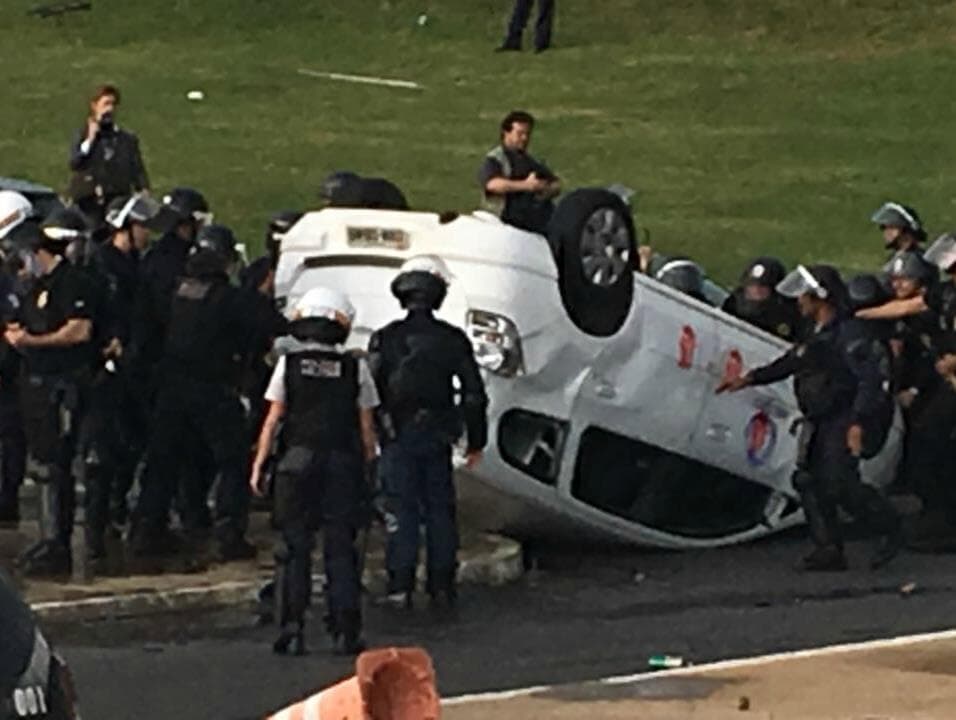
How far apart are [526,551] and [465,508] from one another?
2.10 ft

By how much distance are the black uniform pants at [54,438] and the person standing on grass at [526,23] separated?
22.1m

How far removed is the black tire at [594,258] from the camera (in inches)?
567

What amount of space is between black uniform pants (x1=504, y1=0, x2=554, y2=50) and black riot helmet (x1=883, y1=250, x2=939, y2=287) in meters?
20.0

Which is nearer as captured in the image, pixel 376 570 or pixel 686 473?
pixel 376 570

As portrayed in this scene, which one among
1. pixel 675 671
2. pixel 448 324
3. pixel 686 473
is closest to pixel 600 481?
pixel 686 473

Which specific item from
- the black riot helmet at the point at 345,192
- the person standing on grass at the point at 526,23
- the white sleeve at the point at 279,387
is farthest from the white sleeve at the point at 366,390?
the person standing on grass at the point at 526,23

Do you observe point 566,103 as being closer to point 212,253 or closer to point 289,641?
point 212,253

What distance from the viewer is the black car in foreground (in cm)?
573

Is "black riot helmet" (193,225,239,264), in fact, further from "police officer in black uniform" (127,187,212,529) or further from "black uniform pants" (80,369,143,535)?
"black uniform pants" (80,369,143,535)

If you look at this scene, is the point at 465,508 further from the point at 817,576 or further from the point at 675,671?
the point at 675,671

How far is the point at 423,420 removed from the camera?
13359 millimetres

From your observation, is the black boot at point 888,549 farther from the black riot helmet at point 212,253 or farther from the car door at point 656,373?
the black riot helmet at point 212,253

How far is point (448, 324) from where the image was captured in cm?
1338

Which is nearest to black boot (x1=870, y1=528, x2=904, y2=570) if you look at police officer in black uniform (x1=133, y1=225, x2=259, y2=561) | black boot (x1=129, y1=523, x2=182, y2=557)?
police officer in black uniform (x1=133, y1=225, x2=259, y2=561)
